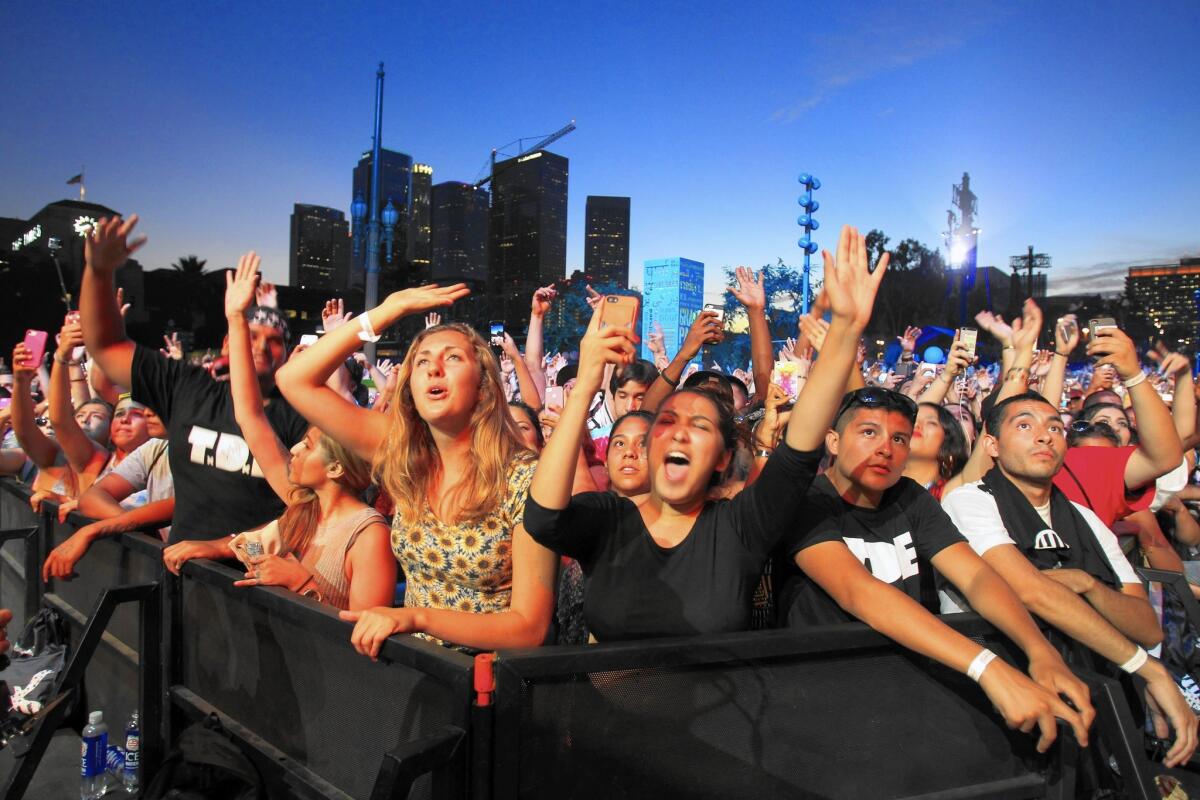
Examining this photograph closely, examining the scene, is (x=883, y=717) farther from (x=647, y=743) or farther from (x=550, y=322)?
(x=550, y=322)

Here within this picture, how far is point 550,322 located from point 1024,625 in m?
41.9

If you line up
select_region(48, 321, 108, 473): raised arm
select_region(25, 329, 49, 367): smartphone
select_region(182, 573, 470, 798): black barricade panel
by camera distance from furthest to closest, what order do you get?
select_region(25, 329, 49, 367): smartphone → select_region(48, 321, 108, 473): raised arm → select_region(182, 573, 470, 798): black barricade panel

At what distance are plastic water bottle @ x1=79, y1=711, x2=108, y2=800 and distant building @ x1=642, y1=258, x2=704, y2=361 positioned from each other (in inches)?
779

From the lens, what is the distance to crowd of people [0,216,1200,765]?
81.4 inches

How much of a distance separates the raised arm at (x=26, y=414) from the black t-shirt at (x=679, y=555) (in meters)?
3.91

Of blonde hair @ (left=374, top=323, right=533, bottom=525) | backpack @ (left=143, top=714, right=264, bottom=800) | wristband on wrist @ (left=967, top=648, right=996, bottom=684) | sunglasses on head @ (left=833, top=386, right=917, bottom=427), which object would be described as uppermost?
sunglasses on head @ (left=833, top=386, right=917, bottom=427)

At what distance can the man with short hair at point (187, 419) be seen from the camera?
11.3 feet

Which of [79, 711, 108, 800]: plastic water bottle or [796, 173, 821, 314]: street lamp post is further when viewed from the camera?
[796, 173, 821, 314]: street lamp post

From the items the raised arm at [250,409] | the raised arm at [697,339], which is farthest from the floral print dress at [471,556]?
the raised arm at [697,339]

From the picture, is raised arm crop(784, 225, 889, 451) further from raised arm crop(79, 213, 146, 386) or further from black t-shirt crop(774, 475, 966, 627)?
raised arm crop(79, 213, 146, 386)

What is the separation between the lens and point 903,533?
257 centimetres

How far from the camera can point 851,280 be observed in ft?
6.98

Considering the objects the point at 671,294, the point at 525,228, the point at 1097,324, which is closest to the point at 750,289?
the point at 1097,324

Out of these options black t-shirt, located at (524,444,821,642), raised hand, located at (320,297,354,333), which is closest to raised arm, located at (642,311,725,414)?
raised hand, located at (320,297,354,333)
